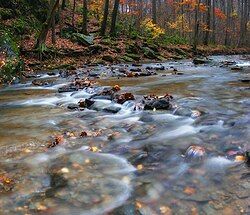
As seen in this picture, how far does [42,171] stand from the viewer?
4.22 meters

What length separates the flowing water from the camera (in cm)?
345

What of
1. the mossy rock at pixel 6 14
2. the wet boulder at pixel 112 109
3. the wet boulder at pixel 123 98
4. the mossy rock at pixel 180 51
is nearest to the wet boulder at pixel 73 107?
the wet boulder at pixel 112 109

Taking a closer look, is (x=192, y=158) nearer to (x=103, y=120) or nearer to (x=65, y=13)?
(x=103, y=120)

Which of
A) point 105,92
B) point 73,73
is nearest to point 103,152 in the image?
point 105,92

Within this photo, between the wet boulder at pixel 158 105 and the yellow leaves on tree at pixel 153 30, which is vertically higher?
the yellow leaves on tree at pixel 153 30

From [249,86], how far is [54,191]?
8183 millimetres

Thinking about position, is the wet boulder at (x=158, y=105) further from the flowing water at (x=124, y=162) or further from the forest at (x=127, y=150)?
the flowing water at (x=124, y=162)

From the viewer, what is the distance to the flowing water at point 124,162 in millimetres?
3445

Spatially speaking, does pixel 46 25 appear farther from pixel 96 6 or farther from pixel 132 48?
pixel 96 6

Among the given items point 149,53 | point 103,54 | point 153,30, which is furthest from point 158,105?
point 153,30

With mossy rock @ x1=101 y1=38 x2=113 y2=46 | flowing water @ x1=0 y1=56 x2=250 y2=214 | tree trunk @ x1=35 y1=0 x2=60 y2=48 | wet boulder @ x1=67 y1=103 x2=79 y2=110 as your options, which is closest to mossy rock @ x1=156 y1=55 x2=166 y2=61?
mossy rock @ x1=101 y1=38 x2=113 y2=46

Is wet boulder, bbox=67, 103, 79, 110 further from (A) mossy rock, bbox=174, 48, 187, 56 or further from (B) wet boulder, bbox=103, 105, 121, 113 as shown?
(A) mossy rock, bbox=174, 48, 187, 56

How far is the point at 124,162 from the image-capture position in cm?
448

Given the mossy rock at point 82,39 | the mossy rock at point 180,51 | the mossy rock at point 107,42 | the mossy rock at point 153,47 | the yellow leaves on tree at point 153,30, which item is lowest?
the mossy rock at point 180,51
